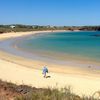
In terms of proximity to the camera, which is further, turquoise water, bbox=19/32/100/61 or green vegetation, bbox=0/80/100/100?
turquoise water, bbox=19/32/100/61

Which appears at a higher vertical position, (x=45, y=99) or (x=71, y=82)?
(x=45, y=99)

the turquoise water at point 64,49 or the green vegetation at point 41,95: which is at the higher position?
the green vegetation at point 41,95

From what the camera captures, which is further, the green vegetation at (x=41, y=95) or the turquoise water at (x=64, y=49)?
the turquoise water at (x=64, y=49)

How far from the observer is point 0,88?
6.96 m

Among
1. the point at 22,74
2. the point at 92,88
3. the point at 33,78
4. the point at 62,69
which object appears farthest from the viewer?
the point at 62,69

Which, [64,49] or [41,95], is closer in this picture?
[41,95]

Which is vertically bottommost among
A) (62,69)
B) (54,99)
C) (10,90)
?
(62,69)

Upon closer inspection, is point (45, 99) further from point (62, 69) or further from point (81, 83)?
point (62, 69)

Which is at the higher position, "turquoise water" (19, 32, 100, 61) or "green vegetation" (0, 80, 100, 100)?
"green vegetation" (0, 80, 100, 100)

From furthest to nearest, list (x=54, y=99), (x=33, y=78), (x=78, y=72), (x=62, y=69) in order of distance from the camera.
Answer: (x=62, y=69)
(x=78, y=72)
(x=33, y=78)
(x=54, y=99)

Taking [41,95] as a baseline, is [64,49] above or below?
below

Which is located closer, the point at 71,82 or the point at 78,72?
the point at 71,82

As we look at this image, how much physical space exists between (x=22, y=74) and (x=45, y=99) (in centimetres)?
1237

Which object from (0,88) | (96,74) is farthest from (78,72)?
(0,88)
